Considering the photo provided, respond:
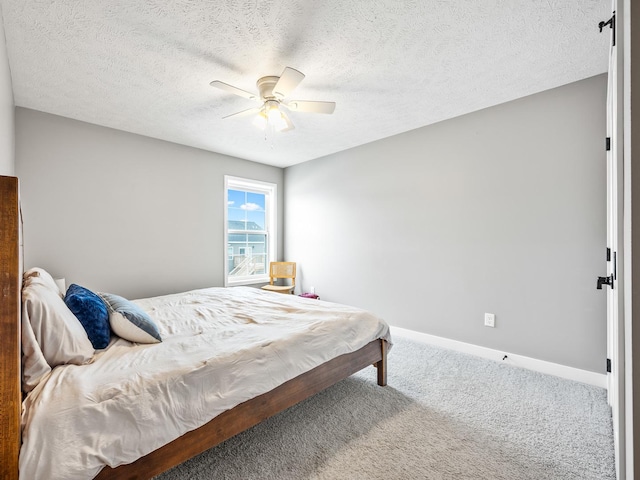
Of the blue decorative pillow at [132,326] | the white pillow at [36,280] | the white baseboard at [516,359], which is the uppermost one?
the white pillow at [36,280]

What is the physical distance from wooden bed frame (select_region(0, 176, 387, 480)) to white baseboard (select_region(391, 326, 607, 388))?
1662 millimetres

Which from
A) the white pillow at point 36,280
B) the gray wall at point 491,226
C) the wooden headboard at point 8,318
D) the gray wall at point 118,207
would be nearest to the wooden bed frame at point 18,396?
the wooden headboard at point 8,318

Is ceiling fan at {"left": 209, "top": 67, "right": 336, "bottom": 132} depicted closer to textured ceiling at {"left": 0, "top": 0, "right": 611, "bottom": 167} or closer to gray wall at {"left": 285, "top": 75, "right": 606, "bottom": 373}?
textured ceiling at {"left": 0, "top": 0, "right": 611, "bottom": 167}

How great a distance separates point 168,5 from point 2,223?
1449mm

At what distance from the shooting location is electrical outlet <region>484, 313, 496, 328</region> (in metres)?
2.92

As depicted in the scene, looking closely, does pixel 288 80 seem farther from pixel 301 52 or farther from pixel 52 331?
pixel 52 331

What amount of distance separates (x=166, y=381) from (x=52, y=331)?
0.57 metres

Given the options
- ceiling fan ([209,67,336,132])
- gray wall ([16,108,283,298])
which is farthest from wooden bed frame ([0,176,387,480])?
gray wall ([16,108,283,298])

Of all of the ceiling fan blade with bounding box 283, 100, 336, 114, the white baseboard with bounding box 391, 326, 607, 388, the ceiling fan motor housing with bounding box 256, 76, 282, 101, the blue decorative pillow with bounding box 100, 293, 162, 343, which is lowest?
the white baseboard with bounding box 391, 326, 607, 388

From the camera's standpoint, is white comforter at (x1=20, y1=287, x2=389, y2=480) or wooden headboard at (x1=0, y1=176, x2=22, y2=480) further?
white comforter at (x1=20, y1=287, x2=389, y2=480)

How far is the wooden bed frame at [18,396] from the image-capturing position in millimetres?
945

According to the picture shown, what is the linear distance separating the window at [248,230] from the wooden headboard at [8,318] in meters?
3.44

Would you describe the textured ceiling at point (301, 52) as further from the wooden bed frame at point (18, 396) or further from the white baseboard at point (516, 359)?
the white baseboard at point (516, 359)

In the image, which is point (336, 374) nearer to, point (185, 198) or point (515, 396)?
point (515, 396)
